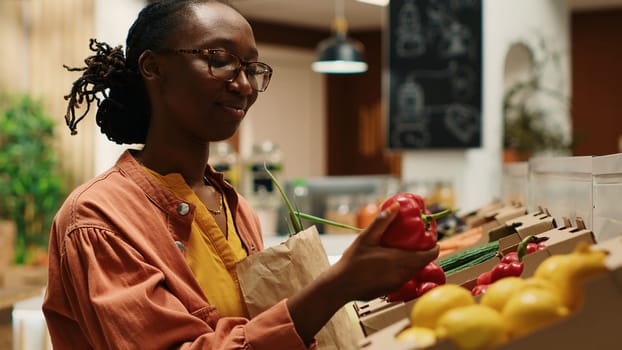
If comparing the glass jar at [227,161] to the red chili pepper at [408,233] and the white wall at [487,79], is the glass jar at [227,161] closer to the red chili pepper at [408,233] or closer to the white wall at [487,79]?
the white wall at [487,79]

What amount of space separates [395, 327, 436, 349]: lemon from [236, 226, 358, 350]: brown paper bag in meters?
0.39

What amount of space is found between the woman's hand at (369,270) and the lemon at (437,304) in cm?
12

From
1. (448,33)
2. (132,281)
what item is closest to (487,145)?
(448,33)

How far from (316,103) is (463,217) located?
8.79 meters

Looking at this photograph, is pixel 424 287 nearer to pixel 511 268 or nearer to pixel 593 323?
pixel 511 268

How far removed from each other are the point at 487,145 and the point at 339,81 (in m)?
5.54

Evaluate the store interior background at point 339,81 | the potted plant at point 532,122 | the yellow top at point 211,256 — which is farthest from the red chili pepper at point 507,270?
the potted plant at point 532,122

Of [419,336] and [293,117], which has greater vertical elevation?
[293,117]

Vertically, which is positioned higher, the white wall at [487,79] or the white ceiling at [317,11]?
the white ceiling at [317,11]

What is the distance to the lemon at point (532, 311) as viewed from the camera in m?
0.85

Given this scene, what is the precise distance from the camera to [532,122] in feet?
21.8

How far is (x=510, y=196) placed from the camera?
113 inches

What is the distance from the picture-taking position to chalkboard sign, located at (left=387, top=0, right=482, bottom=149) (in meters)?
6.09

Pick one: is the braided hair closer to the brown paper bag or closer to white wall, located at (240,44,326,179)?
the brown paper bag
